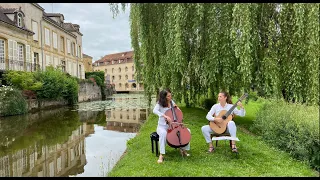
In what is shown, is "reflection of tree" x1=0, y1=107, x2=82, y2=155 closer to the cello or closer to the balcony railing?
the cello

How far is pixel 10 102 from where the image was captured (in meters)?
16.2

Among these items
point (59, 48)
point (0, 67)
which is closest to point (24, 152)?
point (0, 67)

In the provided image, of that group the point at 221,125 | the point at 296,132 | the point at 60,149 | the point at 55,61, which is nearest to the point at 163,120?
the point at 221,125

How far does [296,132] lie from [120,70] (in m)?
70.2

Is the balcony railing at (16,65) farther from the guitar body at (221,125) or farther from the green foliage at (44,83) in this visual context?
the guitar body at (221,125)

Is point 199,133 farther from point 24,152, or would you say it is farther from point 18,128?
point 18,128

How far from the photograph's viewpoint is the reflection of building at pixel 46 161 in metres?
5.91

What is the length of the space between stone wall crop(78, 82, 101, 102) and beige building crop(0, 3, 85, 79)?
10.6ft

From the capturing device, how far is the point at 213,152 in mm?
5914

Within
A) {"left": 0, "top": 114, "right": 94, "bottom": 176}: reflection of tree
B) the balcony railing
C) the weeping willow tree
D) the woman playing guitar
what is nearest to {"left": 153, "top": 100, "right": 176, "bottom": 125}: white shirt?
the woman playing guitar

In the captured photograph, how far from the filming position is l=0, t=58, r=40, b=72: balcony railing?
2049cm

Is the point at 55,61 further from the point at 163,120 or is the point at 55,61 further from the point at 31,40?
the point at 163,120

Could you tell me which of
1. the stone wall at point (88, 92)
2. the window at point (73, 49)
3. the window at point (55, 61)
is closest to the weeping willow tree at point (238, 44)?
the stone wall at point (88, 92)

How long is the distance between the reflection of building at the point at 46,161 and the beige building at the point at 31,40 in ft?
46.6
